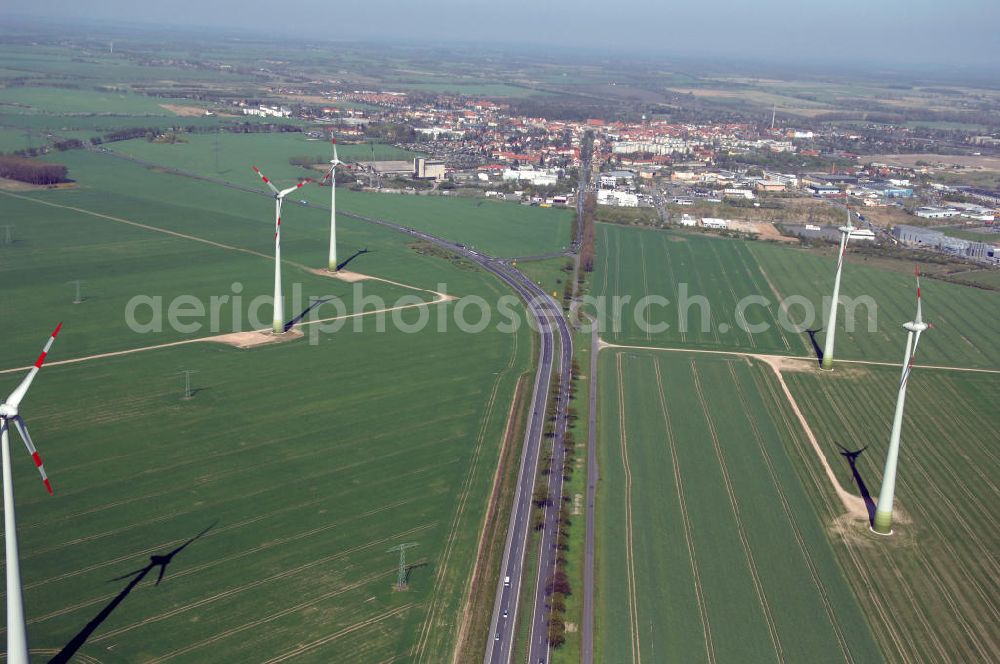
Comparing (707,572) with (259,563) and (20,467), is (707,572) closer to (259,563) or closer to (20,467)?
(259,563)

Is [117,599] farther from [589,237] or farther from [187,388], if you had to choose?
[589,237]

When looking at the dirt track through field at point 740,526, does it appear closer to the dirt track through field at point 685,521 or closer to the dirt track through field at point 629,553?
the dirt track through field at point 685,521

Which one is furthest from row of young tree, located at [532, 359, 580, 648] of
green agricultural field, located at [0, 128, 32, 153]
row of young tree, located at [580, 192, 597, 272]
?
green agricultural field, located at [0, 128, 32, 153]

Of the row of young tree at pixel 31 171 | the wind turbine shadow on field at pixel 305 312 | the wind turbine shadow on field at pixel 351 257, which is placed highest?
the row of young tree at pixel 31 171

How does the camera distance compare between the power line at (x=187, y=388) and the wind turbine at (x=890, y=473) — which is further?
the power line at (x=187, y=388)

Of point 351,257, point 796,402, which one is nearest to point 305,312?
point 351,257

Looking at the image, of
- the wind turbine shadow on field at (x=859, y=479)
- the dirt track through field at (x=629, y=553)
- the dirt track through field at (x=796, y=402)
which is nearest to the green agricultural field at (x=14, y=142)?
the dirt track through field at (x=796, y=402)

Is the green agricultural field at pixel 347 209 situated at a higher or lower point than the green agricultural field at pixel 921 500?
higher

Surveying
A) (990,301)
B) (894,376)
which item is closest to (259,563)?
(894,376)
